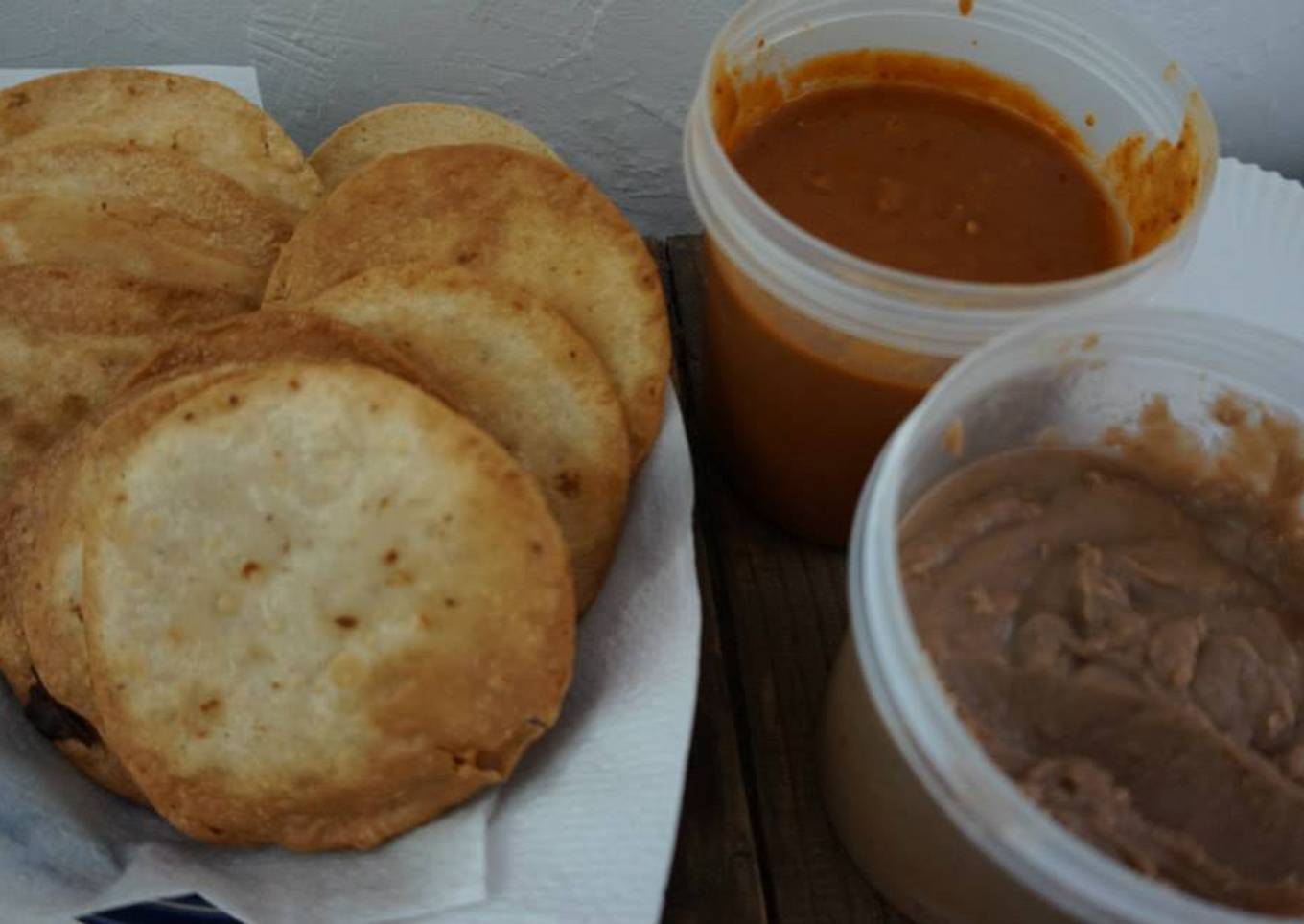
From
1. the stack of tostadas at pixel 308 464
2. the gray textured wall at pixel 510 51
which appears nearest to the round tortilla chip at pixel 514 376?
the stack of tostadas at pixel 308 464

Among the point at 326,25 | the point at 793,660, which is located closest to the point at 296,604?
the point at 793,660

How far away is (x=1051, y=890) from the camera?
768 millimetres

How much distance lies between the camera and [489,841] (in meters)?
0.94

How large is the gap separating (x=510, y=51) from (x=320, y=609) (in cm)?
74

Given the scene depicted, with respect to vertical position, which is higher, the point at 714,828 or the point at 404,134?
the point at 404,134

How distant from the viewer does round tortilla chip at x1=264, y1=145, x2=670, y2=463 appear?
1072 mm

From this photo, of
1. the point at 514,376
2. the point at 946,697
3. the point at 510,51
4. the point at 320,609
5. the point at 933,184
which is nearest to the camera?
the point at 946,697

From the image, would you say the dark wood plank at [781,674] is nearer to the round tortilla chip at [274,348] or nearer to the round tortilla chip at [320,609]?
the round tortilla chip at [320,609]

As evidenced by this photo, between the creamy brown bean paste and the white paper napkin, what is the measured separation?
20cm

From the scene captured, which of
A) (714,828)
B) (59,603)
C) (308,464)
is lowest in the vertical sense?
(714,828)

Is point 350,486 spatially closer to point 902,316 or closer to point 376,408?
point 376,408

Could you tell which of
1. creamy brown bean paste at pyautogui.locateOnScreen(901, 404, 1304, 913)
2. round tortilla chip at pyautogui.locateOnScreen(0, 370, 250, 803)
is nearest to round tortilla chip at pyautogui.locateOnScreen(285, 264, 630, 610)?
round tortilla chip at pyautogui.locateOnScreen(0, 370, 250, 803)

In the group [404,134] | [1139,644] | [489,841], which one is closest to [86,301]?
[404,134]

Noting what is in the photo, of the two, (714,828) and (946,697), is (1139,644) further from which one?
(714,828)
